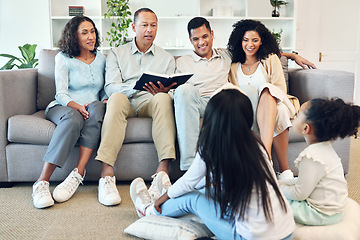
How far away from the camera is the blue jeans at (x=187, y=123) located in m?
2.22

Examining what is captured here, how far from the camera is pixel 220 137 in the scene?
4.26ft

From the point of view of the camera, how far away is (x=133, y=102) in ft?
8.41

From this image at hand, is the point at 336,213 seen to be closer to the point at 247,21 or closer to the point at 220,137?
the point at 220,137

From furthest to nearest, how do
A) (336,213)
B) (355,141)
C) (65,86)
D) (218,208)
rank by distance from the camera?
(355,141) → (65,86) → (336,213) → (218,208)

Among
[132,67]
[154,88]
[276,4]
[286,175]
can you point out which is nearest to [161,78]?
[154,88]

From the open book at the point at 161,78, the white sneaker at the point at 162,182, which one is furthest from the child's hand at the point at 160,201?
the open book at the point at 161,78

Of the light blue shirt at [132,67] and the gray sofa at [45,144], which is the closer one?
the gray sofa at [45,144]

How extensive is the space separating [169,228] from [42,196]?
2.55 feet

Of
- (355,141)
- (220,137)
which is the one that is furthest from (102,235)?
(355,141)

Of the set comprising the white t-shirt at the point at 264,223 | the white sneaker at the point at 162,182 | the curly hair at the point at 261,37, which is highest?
the curly hair at the point at 261,37

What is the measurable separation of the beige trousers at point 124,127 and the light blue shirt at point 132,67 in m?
0.19

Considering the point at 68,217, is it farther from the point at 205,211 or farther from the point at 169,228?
the point at 205,211

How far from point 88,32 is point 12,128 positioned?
0.74 meters

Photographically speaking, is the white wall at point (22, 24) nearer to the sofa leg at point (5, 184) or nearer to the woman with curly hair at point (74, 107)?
the woman with curly hair at point (74, 107)
